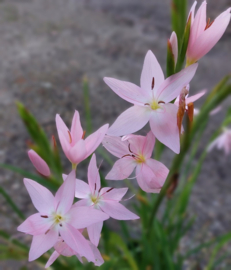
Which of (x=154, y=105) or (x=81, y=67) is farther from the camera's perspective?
(x=81, y=67)

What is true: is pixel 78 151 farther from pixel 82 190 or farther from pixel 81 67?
pixel 81 67

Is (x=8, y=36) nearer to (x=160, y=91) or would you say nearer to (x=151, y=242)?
(x=151, y=242)

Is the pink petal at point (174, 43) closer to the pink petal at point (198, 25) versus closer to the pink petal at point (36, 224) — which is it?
the pink petal at point (198, 25)

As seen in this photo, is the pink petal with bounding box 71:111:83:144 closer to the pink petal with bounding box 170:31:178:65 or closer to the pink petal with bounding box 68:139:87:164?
the pink petal with bounding box 68:139:87:164

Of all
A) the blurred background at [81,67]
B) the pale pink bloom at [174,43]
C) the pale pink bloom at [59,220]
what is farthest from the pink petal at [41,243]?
the blurred background at [81,67]

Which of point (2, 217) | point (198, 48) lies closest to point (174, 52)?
point (198, 48)

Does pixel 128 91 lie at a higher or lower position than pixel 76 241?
higher

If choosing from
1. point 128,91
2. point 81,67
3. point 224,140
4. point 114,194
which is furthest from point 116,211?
point 81,67
